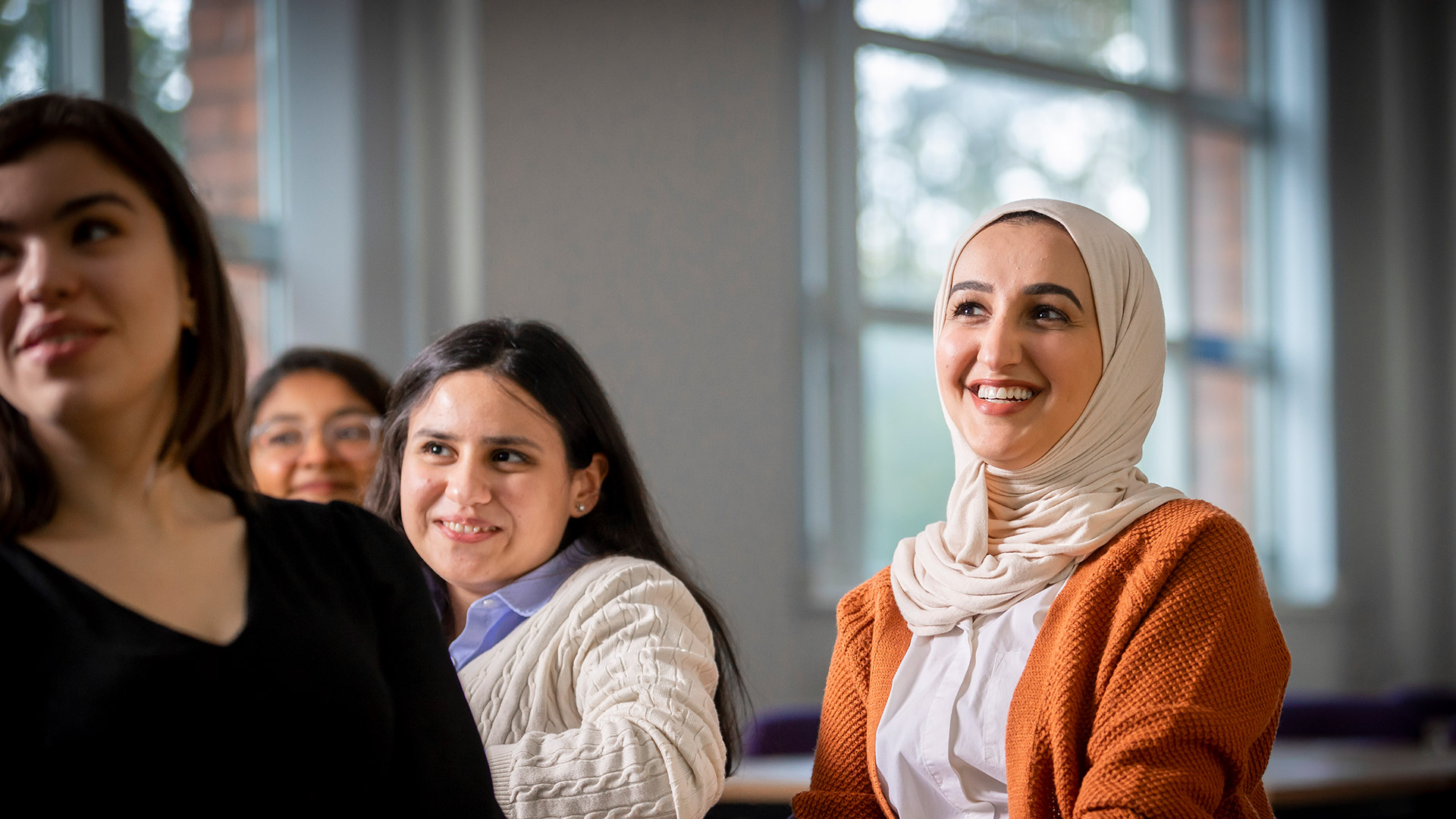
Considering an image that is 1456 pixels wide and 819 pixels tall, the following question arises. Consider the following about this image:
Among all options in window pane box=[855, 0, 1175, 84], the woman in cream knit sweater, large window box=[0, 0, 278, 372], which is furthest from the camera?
window pane box=[855, 0, 1175, 84]

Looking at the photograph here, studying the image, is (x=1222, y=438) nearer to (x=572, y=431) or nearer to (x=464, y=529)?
(x=572, y=431)

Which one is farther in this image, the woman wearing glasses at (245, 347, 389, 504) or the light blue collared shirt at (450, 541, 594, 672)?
the woman wearing glasses at (245, 347, 389, 504)

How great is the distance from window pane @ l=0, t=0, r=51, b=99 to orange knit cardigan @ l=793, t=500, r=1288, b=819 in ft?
11.7

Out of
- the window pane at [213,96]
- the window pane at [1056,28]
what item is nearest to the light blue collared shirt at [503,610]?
the window pane at [213,96]

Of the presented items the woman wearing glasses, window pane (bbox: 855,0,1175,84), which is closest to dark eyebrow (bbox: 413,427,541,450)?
the woman wearing glasses

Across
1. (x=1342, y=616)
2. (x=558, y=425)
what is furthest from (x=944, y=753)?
(x=1342, y=616)

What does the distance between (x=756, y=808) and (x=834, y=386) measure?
2.61 m

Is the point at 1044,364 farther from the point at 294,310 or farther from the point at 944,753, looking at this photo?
the point at 294,310

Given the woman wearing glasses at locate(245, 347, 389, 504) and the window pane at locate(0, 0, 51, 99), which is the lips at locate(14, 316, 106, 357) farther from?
the window pane at locate(0, 0, 51, 99)

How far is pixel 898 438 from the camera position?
18.3 feet

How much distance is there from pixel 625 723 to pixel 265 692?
2.10ft

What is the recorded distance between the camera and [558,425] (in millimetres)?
2021

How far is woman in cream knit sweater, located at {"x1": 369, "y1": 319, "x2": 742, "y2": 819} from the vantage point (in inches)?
63.4

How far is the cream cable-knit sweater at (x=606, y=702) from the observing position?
1593 millimetres
